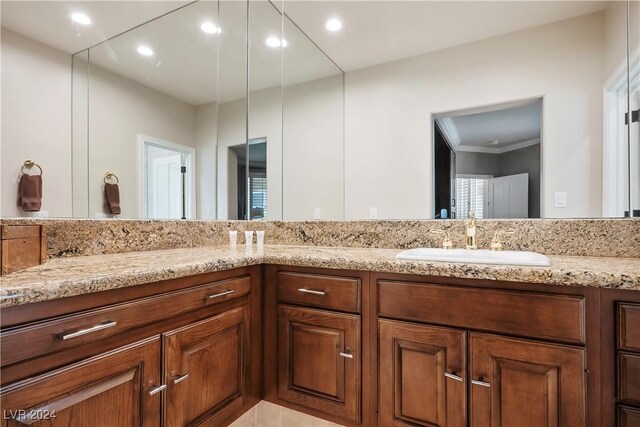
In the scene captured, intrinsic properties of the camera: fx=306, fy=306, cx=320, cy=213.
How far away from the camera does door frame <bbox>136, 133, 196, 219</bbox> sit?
1.55 metres

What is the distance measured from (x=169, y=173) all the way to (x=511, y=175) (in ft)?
6.13

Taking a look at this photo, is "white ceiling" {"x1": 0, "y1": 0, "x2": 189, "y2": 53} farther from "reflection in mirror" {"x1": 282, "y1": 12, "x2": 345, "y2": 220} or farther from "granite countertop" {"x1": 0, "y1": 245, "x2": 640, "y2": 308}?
"reflection in mirror" {"x1": 282, "y1": 12, "x2": 345, "y2": 220}

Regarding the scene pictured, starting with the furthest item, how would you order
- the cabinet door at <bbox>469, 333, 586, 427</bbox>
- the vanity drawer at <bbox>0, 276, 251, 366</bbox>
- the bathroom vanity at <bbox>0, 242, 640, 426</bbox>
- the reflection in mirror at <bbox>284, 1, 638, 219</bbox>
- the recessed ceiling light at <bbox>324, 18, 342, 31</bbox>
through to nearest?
the recessed ceiling light at <bbox>324, 18, 342, 31</bbox> < the reflection in mirror at <bbox>284, 1, 638, 219</bbox> < the cabinet door at <bbox>469, 333, 586, 427</bbox> < the bathroom vanity at <bbox>0, 242, 640, 426</bbox> < the vanity drawer at <bbox>0, 276, 251, 366</bbox>

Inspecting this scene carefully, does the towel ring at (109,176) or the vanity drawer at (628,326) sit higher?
the towel ring at (109,176)

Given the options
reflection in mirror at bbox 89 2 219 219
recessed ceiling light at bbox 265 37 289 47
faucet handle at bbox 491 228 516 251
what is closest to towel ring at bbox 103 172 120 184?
reflection in mirror at bbox 89 2 219 219

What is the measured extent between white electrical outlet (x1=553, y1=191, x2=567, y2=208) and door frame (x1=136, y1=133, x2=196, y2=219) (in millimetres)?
1974

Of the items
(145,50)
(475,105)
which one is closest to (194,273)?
(145,50)

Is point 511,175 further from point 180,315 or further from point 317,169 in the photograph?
point 180,315

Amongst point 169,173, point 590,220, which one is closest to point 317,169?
point 169,173

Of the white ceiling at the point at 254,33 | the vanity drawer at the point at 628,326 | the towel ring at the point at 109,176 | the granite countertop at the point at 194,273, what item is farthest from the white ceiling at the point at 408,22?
the towel ring at the point at 109,176

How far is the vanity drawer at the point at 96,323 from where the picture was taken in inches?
27.5

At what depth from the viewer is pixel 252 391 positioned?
140 cm

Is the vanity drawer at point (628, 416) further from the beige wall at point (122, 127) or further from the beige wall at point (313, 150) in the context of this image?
the beige wall at point (122, 127)

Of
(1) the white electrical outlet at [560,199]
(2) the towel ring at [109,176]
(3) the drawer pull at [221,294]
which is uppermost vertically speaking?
Result: (2) the towel ring at [109,176]
